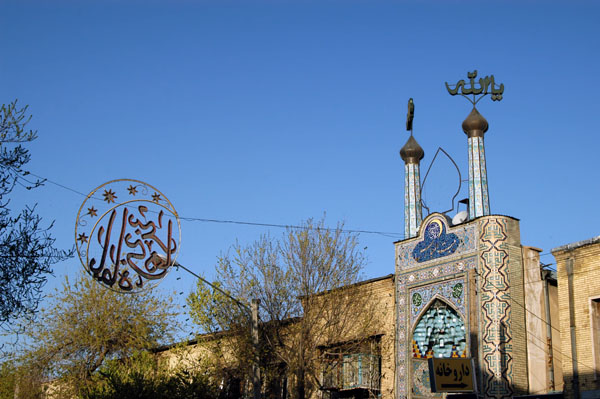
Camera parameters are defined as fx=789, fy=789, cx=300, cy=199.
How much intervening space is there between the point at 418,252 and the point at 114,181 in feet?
38.3

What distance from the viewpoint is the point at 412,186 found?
3206 centimetres

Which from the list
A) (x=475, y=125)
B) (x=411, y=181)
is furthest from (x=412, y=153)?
(x=475, y=125)

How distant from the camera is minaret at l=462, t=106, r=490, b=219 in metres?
28.2

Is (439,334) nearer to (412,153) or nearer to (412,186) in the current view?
(412,186)

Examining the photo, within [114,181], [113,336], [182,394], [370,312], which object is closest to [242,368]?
[182,394]

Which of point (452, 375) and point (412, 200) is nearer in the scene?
point (452, 375)

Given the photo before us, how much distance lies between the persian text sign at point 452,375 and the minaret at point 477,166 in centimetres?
584

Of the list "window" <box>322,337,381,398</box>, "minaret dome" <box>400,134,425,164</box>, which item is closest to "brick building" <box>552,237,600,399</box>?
A: "window" <box>322,337,381,398</box>

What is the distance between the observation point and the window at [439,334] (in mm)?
26438

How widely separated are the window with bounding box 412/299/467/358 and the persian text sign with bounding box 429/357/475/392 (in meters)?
1.55

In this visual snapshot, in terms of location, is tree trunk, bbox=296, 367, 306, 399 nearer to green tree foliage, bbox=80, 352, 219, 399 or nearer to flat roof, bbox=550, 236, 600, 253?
green tree foliage, bbox=80, 352, 219, 399

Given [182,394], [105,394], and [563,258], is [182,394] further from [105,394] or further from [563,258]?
[563,258]

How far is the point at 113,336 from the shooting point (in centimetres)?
3700

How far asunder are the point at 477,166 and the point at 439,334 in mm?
6374
